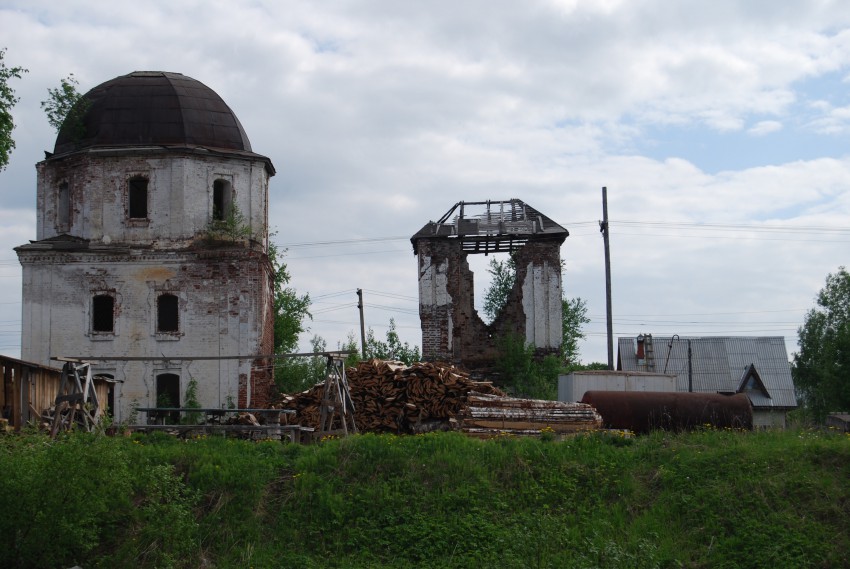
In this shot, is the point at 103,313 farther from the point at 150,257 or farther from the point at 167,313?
the point at 150,257

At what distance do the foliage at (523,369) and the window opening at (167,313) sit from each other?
29.9 feet

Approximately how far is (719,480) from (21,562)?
9953 mm

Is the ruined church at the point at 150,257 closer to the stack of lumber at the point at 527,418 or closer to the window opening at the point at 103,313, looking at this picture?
the window opening at the point at 103,313

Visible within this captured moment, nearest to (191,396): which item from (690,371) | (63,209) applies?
(63,209)

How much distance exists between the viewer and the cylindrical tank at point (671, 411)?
1959 centimetres

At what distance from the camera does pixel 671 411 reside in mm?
19734

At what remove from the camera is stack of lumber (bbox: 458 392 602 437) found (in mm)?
19406

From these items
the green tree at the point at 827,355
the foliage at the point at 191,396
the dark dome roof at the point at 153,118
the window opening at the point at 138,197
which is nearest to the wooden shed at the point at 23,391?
the foliage at the point at 191,396

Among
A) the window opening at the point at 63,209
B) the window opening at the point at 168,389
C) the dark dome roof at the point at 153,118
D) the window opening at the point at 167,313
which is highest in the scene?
the dark dome roof at the point at 153,118

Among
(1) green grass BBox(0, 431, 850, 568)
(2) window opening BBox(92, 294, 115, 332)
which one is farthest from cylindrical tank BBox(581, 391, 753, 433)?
(2) window opening BBox(92, 294, 115, 332)

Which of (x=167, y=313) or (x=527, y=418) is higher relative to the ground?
(x=167, y=313)

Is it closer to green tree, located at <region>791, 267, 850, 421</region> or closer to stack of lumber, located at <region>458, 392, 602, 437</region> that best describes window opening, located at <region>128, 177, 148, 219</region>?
stack of lumber, located at <region>458, 392, 602, 437</region>

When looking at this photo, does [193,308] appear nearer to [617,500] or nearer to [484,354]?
[484,354]

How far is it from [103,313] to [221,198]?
15.3ft
